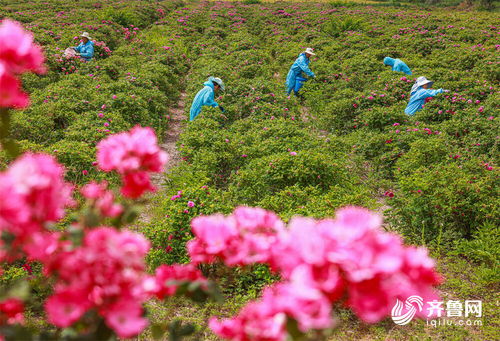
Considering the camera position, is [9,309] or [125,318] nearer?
[125,318]

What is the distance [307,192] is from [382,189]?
6.12 feet

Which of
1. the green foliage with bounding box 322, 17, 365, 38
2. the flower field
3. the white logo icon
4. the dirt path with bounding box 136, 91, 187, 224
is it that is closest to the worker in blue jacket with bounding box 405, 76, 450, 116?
the flower field

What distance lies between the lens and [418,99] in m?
7.98

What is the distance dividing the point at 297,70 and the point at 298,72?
10cm

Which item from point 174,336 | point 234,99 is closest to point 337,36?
point 234,99

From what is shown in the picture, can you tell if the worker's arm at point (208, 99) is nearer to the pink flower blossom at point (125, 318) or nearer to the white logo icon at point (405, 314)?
the white logo icon at point (405, 314)

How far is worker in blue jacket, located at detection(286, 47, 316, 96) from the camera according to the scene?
1034 centimetres

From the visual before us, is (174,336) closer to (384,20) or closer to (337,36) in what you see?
(337,36)

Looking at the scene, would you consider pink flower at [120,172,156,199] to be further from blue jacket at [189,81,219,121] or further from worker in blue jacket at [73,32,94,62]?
worker in blue jacket at [73,32,94,62]

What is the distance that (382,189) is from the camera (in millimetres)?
5863

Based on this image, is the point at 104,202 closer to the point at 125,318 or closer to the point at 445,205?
the point at 125,318

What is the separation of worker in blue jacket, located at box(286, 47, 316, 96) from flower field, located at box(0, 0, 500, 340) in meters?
0.54

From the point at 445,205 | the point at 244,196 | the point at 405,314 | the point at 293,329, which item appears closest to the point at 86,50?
the point at 244,196

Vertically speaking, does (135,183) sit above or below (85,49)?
above
